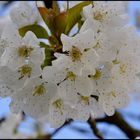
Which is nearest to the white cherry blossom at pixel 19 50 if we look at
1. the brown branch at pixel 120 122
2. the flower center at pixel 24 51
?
the flower center at pixel 24 51

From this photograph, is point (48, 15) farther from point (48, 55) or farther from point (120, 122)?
point (120, 122)

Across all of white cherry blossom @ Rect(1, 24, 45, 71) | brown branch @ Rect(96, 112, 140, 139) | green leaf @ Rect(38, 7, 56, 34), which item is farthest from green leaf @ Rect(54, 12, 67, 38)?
brown branch @ Rect(96, 112, 140, 139)

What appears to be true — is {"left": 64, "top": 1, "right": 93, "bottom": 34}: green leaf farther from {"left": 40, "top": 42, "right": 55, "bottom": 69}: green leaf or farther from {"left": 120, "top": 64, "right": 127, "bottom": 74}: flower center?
{"left": 120, "top": 64, "right": 127, "bottom": 74}: flower center

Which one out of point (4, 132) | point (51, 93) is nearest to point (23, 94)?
point (51, 93)

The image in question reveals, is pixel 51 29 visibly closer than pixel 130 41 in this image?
No

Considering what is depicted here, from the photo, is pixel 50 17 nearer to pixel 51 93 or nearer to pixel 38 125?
pixel 51 93

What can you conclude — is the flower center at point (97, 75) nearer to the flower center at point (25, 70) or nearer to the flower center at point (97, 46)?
the flower center at point (97, 46)

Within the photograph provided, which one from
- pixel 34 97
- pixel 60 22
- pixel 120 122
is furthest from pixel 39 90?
pixel 120 122
